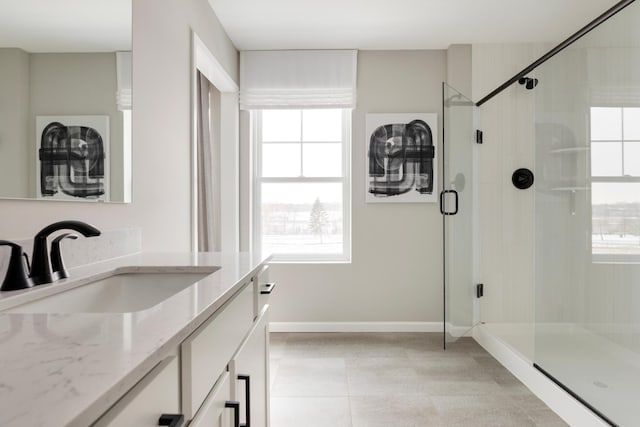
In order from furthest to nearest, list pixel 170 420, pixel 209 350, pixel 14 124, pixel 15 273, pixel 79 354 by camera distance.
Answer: pixel 14 124 → pixel 15 273 → pixel 209 350 → pixel 170 420 → pixel 79 354

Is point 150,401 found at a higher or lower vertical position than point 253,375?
higher

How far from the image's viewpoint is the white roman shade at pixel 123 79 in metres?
1.53

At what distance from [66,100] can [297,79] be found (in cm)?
249

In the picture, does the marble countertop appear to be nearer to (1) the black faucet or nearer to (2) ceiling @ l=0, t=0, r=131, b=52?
(1) the black faucet

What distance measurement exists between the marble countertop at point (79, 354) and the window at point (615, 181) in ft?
5.85

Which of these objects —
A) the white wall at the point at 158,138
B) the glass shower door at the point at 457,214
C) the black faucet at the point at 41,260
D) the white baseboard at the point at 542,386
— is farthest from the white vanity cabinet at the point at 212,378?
the glass shower door at the point at 457,214

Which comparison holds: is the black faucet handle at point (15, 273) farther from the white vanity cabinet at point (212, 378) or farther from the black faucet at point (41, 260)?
the white vanity cabinet at point (212, 378)

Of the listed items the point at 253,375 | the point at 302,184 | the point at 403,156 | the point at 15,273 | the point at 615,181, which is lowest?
the point at 253,375

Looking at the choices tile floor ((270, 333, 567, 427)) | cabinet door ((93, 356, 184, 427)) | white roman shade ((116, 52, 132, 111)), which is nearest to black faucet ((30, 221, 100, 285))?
cabinet door ((93, 356, 184, 427))

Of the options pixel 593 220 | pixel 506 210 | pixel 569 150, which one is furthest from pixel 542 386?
pixel 506 210

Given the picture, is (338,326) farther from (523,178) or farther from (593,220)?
(593,220)

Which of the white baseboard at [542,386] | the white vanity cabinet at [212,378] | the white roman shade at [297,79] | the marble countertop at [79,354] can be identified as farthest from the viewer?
the white roman shade at [297,79]

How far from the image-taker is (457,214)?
3129 mm

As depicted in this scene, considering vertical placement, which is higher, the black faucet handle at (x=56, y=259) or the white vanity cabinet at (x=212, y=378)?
the black faucet handle at (x=56, y=259)
